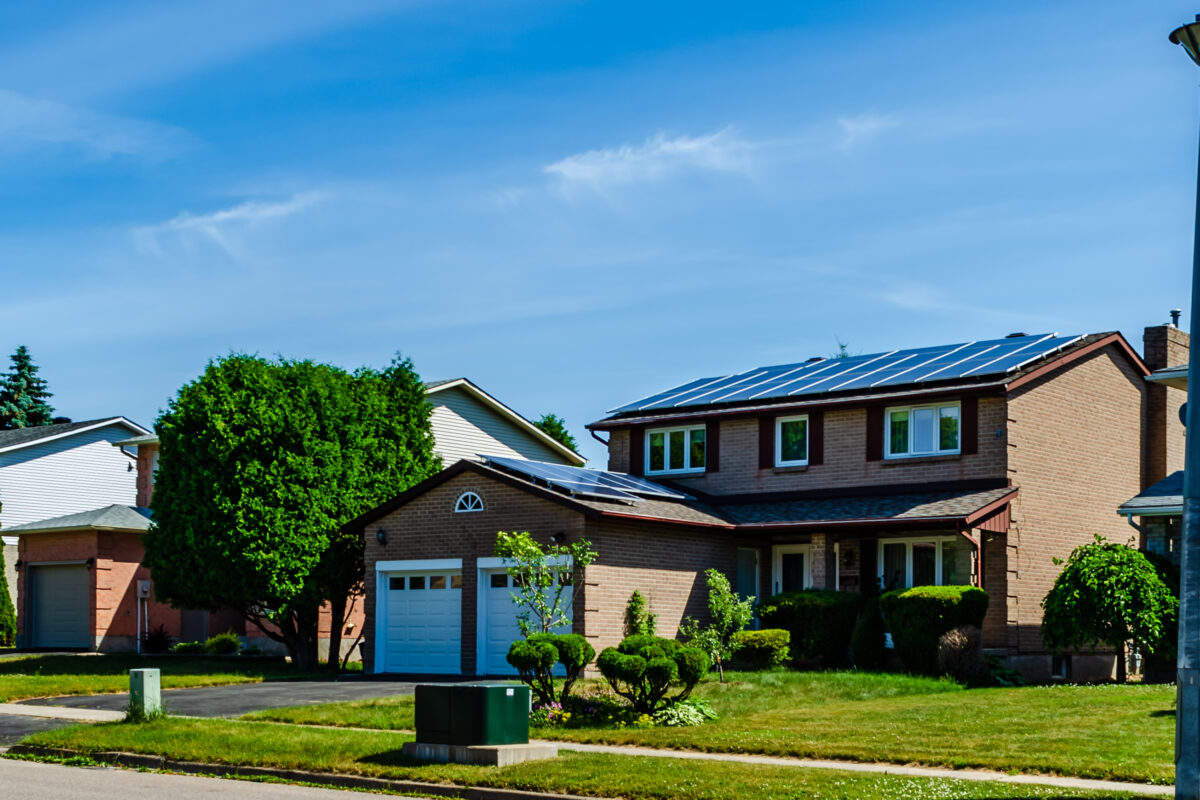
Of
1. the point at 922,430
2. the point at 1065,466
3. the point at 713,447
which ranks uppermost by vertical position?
the point at 922,430

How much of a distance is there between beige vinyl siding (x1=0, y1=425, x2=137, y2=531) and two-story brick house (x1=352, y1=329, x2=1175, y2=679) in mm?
22136

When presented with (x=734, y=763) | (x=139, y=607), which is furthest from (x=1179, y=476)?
(x=139, y=607)

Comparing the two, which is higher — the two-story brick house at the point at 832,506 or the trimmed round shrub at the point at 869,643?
the two-story brick house at the point at 832,506

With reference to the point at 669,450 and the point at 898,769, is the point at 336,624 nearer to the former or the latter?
the point at 669,450

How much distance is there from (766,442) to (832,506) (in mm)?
3244

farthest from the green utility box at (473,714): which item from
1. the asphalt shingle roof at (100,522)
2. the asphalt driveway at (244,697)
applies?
the asphalt shingle roof at (100,522)

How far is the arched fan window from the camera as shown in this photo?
99.2 feet

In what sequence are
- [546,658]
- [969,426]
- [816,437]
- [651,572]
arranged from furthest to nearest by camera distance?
[816,437] < [969,426] < [651,572] < [546,658]

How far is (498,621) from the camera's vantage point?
29719 millimetres

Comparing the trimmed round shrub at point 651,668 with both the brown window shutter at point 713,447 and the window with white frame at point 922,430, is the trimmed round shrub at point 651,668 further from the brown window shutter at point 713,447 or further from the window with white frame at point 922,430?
the brown window shutter at point 713,447

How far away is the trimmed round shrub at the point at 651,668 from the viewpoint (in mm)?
19734

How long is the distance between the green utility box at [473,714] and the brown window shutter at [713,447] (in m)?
18.7

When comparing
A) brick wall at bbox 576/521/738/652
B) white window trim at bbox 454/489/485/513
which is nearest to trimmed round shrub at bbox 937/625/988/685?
brick wall at bbox 576/521/738/652

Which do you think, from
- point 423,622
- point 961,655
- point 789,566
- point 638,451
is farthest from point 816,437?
point 423,622
